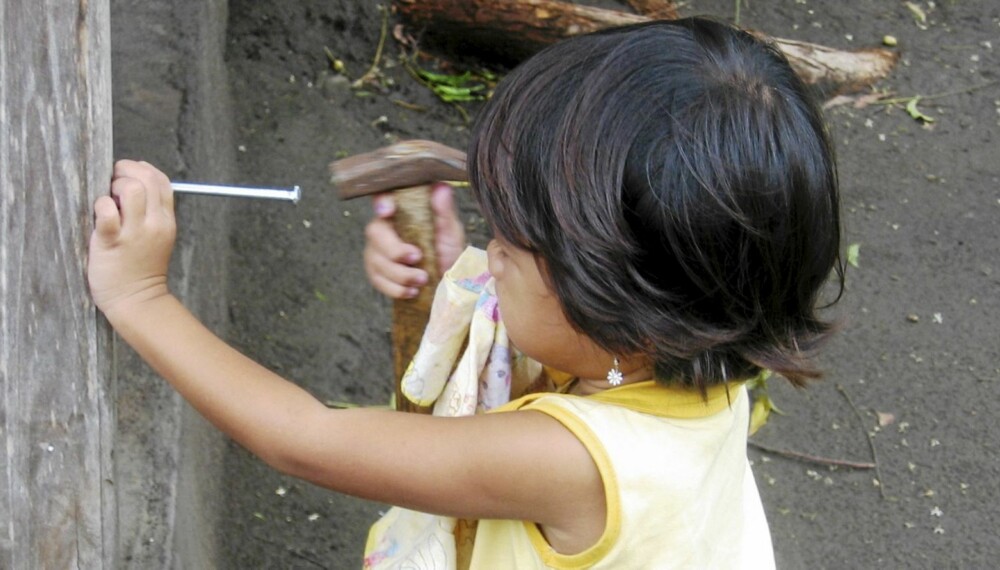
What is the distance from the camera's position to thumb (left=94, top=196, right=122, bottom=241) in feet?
4.23

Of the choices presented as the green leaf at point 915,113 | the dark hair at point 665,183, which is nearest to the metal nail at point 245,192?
the dark hair at point 665,183

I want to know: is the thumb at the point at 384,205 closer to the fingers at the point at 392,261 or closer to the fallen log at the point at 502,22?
the fingers at the point at 392,261

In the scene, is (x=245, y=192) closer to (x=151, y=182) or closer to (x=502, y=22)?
(x=151, y=182)

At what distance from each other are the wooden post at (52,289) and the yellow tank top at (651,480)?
49cm

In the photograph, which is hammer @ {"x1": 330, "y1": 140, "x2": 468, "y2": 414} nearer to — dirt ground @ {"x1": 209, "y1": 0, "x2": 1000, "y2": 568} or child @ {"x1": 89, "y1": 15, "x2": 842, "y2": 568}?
child @ {"x1": 89, "y1": 15, "x2": 842, "y2": 568}

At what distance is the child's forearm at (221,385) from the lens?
1.35 m

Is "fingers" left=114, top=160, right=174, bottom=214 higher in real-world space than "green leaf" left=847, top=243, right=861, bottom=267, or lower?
higher

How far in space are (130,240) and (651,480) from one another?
660 mm

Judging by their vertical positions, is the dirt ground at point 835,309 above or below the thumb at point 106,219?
below

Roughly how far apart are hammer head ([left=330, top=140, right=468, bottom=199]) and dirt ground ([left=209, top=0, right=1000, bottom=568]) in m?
1.29

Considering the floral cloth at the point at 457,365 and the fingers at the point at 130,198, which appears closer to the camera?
the fingers at the point at 130,198

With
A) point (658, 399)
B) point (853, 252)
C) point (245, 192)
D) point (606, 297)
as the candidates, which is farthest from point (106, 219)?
point (853, 252)

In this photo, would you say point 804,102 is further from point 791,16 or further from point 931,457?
point 791,16

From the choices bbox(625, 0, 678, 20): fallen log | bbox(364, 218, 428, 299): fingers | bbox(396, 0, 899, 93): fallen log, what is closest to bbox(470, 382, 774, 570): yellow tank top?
bbox(364, 218, 428, 299): fingers
